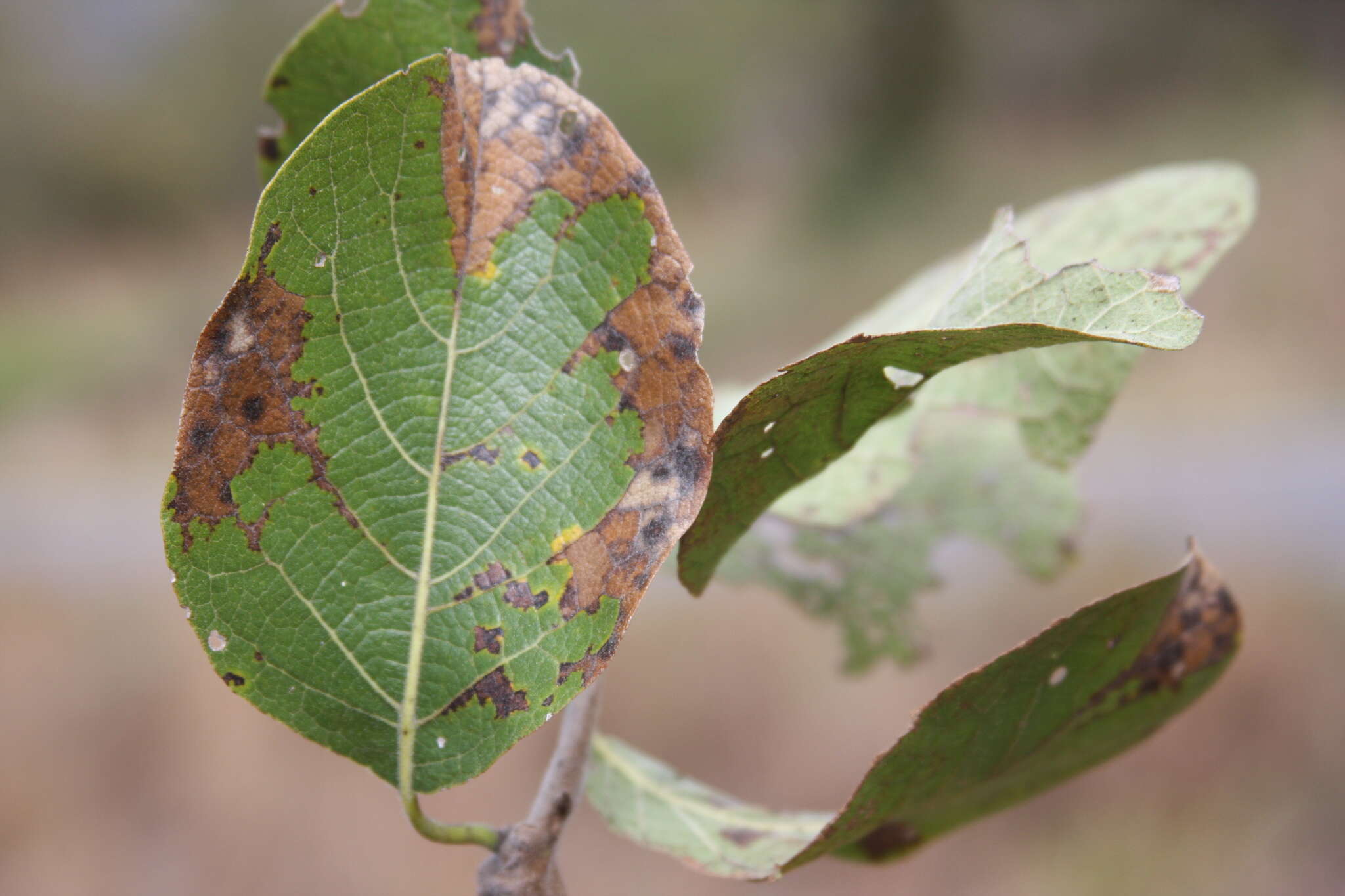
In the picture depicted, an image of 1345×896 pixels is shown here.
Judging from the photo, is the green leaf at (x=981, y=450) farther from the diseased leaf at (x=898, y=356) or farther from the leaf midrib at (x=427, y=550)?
the leaf midrib at (x=427, y=550)

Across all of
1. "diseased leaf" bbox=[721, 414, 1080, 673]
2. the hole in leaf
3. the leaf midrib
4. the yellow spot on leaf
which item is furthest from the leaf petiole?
"diseased leaf" bbox=[721, 414, 1080, 673]

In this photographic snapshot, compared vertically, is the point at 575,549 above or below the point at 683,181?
above

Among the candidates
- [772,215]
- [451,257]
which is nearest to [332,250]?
[451,257]

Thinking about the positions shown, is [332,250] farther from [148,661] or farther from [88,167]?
[88,167]

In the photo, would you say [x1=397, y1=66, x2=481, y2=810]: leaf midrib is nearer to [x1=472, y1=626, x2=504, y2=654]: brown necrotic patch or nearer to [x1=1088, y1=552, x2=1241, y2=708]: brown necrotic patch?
[x1=472, y1=626, x2=504, y2=654]: brown necrotic patch

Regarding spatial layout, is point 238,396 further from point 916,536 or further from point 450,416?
point 916,536

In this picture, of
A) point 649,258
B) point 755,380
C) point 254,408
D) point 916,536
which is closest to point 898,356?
point 649,258

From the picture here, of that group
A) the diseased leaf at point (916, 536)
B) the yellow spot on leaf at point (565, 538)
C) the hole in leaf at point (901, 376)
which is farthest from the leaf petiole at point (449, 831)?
the diseased leaf at point (916, 536)
